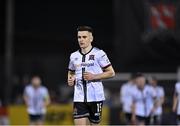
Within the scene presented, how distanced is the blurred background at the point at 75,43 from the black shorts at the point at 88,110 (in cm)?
1422

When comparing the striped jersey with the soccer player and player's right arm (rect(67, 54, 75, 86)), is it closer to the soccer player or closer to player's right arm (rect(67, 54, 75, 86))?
player's right arm (rect(67, 54, 75, 86))

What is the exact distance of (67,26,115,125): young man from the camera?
37.4 ft

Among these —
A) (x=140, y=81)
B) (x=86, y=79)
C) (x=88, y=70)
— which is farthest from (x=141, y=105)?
(x=86, y=79)

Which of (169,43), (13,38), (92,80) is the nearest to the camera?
(92,80)

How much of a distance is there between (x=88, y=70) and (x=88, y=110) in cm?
64

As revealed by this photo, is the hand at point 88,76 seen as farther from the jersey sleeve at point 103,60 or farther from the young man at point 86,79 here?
the jersey sleeve at point 103,60

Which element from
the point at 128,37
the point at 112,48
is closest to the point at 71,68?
the point at 128,37

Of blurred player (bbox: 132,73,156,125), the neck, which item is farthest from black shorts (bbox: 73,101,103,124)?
blurred player (bbox: 132,73,156,125)

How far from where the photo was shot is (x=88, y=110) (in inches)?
454

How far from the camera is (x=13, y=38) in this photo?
30.1 meters

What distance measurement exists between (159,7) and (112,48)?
4.76m

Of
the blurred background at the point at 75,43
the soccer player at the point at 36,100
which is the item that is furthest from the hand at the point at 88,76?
the blurred background at the point at 75,43

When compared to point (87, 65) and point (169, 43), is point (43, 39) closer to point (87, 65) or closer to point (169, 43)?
point (169, 43)

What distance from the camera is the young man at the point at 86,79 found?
11398 mm
